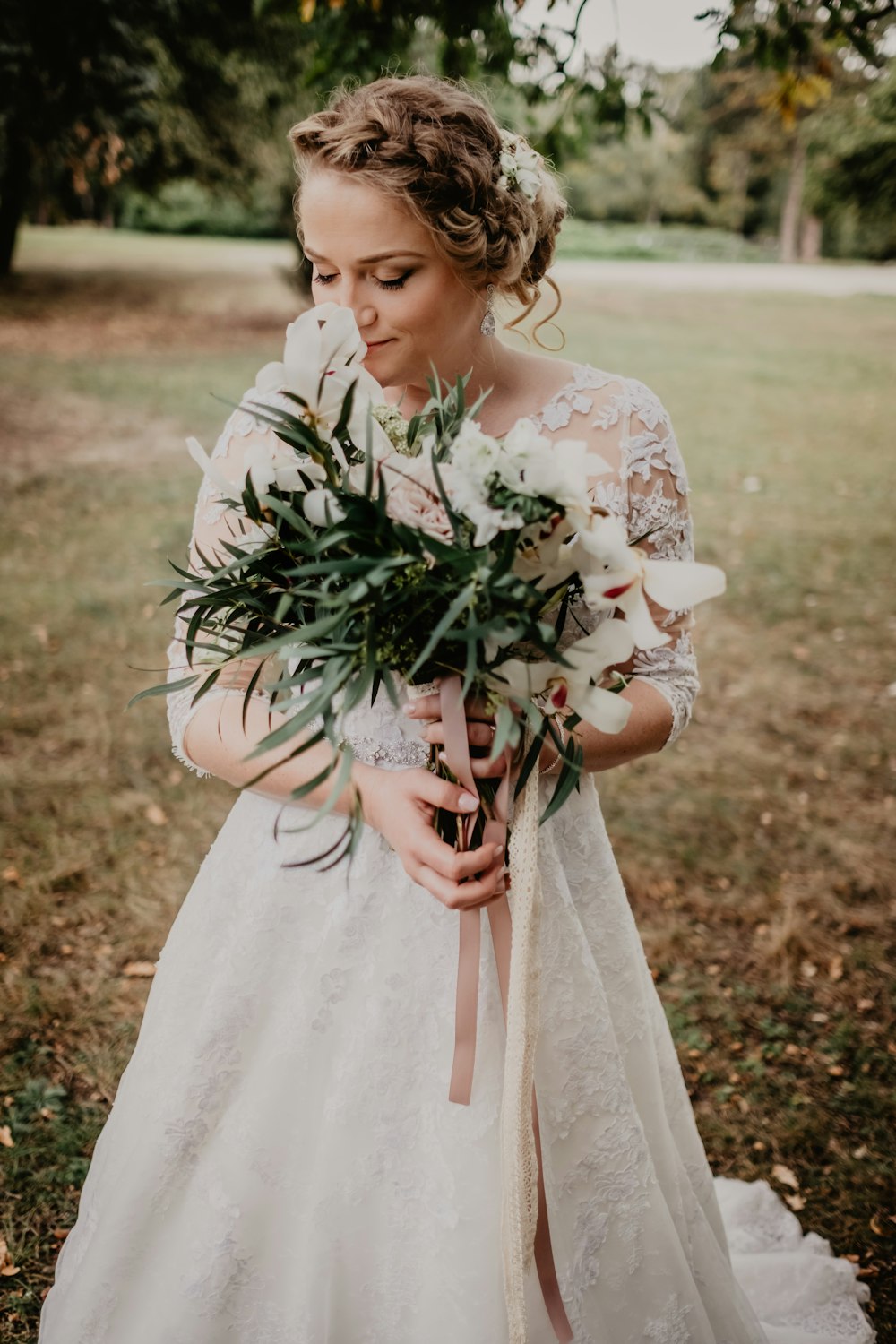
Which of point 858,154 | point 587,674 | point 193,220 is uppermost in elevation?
point 858,154

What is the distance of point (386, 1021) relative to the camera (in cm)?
184

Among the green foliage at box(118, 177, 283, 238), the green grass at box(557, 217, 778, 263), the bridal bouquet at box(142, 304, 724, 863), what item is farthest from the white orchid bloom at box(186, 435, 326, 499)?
the green foliage at box(118, 177, 283, 238)

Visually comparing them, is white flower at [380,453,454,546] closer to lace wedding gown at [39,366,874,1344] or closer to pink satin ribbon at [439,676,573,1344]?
pink satin ribbon at [439,676,573,1344]

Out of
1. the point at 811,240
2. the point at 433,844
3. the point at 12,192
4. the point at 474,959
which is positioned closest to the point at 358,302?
the point at 433,844

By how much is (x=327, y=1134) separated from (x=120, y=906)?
2335mm

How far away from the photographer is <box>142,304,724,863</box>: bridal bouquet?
131 centimetres

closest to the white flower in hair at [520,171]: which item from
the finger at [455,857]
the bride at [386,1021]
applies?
the bride at [386,1021]

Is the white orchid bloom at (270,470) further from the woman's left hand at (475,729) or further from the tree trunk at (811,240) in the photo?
the tree trunk at (811,240)

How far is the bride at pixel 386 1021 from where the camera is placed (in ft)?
6.00

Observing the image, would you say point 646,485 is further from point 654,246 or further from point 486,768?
point 654,246

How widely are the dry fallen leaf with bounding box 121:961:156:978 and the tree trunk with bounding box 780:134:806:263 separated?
126 ft

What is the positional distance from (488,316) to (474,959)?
1289 mm

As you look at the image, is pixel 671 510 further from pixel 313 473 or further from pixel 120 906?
pixel 120 906

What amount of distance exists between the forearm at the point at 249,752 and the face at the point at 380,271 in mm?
678
